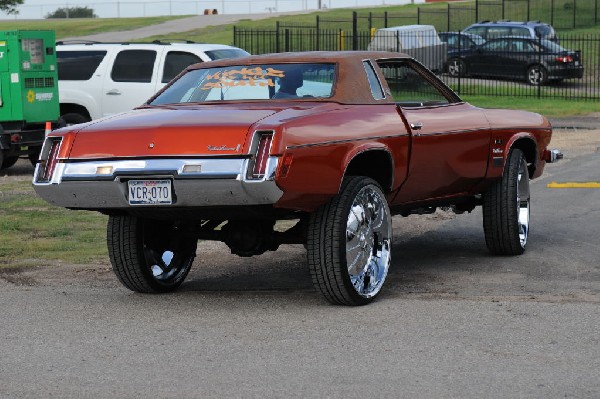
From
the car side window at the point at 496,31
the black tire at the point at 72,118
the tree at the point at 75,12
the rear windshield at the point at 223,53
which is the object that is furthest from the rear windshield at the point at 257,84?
the tree at the point at 75,12

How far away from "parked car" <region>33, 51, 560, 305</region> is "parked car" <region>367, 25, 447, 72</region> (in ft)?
89.6

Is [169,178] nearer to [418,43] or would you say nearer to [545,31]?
[418,43]

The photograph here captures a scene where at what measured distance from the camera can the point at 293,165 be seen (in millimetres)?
7523

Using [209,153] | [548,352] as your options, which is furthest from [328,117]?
[548,352]

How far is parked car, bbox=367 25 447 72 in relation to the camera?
1473 inches

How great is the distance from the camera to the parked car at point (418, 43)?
37.4 m

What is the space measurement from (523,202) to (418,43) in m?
27.8

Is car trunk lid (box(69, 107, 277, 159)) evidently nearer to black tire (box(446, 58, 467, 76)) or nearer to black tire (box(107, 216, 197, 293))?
black tire (box(107, 216, 197, 293))

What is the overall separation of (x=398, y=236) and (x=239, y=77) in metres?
3.19

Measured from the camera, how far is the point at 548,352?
6.70 meters

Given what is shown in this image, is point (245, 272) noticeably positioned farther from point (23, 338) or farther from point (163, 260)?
point (23, 338)

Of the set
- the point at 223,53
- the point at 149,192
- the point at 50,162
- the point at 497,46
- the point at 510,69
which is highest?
the point at 223,53

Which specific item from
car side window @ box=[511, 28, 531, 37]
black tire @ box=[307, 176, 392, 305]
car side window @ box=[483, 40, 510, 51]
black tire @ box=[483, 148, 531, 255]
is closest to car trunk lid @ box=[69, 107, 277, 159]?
black tire @ box=[307, 176, 392, 305]

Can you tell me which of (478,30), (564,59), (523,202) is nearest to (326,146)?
(523,202)
